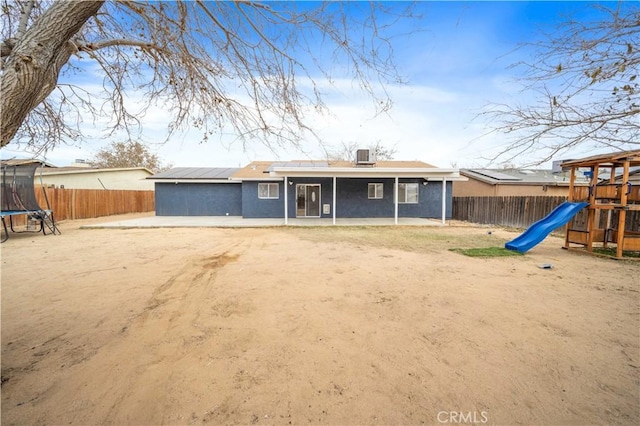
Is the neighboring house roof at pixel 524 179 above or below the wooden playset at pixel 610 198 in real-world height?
above

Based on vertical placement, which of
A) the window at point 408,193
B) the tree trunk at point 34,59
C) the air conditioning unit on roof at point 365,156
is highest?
the air conditioning unit on roof at point 365,156

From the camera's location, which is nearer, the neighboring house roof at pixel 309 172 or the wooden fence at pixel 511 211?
the wooden fence at pixel 511 211

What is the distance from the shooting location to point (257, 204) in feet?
51.2

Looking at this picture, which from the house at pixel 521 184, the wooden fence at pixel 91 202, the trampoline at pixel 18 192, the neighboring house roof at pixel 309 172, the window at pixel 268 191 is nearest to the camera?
the trampoline at pixel 18 192

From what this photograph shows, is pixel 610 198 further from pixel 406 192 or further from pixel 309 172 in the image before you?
pixel 309 172

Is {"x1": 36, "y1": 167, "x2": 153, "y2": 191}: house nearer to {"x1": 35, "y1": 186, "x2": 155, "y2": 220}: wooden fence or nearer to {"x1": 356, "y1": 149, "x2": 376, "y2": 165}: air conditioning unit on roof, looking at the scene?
{"x1": 35, "y1": 186, "x2": 155, "y2": 220}: wooden fence

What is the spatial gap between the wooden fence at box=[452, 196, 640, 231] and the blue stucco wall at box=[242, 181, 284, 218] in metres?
10.2

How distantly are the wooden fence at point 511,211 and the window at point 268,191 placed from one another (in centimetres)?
1041

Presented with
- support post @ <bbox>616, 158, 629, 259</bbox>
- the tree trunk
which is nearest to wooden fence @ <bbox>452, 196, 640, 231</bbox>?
support post @ <bbox>616, 158, 629, 259</bbox>

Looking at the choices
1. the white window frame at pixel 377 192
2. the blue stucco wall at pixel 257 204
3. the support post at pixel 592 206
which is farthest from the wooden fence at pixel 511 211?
the blue stucco wall at pixel 257 204

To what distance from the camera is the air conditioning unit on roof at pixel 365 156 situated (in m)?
16.0

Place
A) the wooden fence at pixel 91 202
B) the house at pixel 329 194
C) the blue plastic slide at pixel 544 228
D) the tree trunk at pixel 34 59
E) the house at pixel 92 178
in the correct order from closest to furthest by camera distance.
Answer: the tree trunk at pixel 34 59 → the blue plastic slide at pixel 544 228 → the wooden fence at pixel 91 202 → the house at pixel 329 194 → the house at pixel 92 178

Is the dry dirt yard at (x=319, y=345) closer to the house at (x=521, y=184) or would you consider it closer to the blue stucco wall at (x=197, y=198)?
the blue stucco wall at (x=197, y=198)

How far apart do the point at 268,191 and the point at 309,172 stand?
3938 millimetres
